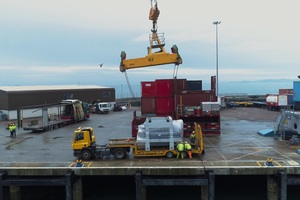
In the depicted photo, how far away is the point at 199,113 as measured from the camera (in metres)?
33.5

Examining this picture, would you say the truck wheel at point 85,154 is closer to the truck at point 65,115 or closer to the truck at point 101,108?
the truck at point 65,115

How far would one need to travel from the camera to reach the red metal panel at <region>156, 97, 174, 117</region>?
37312 millimetres

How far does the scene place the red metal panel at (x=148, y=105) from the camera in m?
37.3

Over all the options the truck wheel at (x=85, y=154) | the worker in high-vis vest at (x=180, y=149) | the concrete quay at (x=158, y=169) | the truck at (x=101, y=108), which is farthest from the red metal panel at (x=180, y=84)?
the truck at (x=101, y=108)

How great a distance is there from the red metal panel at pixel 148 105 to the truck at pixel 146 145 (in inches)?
540

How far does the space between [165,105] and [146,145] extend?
1490cm

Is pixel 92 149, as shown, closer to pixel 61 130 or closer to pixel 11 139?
pixel 11 139

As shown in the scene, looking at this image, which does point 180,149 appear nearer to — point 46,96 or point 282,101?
point 282,101

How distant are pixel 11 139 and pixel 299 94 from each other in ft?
112

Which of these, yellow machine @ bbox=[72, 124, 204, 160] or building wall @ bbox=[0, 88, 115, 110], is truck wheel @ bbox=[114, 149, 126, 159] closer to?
yellow machine @ bbox=[72, 124, 204, 160]

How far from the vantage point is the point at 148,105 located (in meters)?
37.4

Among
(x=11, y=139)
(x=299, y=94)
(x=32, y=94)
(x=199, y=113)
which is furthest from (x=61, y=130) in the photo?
(x=299, y=94)

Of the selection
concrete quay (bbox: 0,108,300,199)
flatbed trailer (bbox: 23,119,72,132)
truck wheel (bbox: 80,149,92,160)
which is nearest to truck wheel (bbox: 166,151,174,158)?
concrete quay (bbox: 0,108,300,199)

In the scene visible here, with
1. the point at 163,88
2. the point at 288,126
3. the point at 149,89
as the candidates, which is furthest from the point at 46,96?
the point at 288,126
